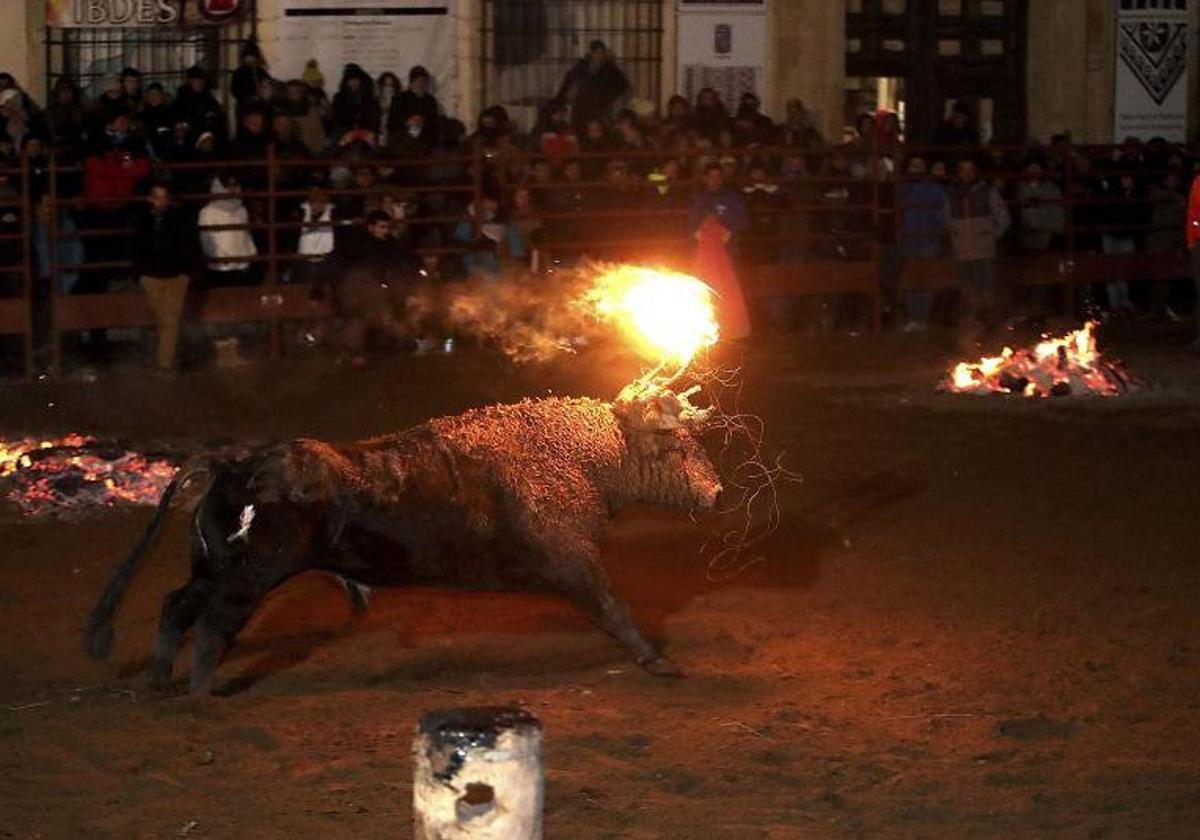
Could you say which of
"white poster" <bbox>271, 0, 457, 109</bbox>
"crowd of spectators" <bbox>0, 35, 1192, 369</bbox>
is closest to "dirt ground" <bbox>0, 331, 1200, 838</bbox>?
"crowd of spectators" <bbox>0, 35, 1192, 369</bbox>

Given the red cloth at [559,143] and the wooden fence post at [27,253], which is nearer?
the wooden fence post at [27,253]

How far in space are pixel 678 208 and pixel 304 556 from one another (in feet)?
39.1

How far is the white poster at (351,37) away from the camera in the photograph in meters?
21.7

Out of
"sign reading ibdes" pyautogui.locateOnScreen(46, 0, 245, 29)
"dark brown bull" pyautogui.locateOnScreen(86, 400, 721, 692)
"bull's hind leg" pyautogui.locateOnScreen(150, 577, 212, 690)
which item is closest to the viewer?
"dark brown bull" pyautogui.locateOnScreen(86, 400, 721, 692)

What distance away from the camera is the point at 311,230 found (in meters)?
18.9

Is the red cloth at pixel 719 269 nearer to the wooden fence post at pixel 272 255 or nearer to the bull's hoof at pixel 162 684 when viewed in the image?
the wooden fence post at pixel 272 255

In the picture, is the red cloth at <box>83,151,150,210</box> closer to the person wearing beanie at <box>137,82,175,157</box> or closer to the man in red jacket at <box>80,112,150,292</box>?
the man in red jacket at <box>80,112,150,292</box>

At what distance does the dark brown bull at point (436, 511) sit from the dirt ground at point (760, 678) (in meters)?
0.37

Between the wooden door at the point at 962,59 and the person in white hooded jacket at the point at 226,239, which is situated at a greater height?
the wooden door at the point at 962,59

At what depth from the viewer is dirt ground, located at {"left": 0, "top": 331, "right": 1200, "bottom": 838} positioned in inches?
279

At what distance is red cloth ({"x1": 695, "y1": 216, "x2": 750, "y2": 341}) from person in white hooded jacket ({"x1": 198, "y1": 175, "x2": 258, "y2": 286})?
156 inches

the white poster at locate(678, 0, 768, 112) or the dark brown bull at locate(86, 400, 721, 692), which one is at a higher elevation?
the white poster at locate(678, 0, 768, 112)

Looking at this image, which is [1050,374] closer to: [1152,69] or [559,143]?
[559,143]

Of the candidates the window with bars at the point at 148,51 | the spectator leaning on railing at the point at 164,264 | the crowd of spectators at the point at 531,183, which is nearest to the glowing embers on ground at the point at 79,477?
the spectator leaning on railing at the point at 164,264
